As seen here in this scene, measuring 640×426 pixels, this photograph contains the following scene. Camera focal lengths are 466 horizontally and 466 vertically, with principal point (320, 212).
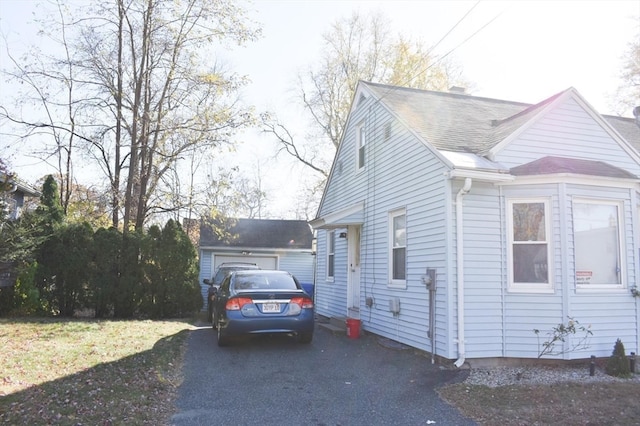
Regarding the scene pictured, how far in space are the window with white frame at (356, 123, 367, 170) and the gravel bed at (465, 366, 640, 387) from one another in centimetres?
654

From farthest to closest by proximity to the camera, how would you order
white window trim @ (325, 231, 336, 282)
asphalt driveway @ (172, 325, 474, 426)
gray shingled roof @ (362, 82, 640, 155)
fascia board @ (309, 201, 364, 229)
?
white window trim @ (325, 231, 336, 282)
fascia board @ (309, 201, 364, 229)
gray shingled roof @ (362, 82, 640, 155)
asphalt driveway @ (172, 325, 474, 426)

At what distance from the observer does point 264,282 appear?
31.1ft

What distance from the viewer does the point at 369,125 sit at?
1191 cm

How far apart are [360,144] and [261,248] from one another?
39.7 feet

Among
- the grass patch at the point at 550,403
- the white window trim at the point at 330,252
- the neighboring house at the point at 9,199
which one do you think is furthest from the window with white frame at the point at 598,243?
the neighboring house at the point at 9,199

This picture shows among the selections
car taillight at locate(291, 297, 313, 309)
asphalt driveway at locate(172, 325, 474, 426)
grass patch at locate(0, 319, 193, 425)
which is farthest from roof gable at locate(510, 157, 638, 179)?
grass patch at locate(0, 319, 193, 425)

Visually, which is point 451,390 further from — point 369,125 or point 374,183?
point 369,125

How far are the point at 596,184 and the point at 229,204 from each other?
14.2 metres

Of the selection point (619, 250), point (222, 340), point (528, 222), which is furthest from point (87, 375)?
point (619, 250)

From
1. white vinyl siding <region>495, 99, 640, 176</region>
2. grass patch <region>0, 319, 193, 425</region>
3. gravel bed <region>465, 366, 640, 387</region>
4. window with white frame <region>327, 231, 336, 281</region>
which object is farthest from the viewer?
window with white frame <region>327, 231, 336, 281</region>

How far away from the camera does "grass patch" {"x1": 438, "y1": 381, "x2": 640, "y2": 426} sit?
198 inches

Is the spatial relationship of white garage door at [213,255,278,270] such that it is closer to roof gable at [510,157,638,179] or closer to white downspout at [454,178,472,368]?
white downspout at [454,178,472,368]

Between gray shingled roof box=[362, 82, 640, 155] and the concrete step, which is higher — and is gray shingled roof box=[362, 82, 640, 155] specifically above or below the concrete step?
above

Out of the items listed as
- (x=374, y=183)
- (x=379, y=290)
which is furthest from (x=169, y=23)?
(x=379, y=290)
